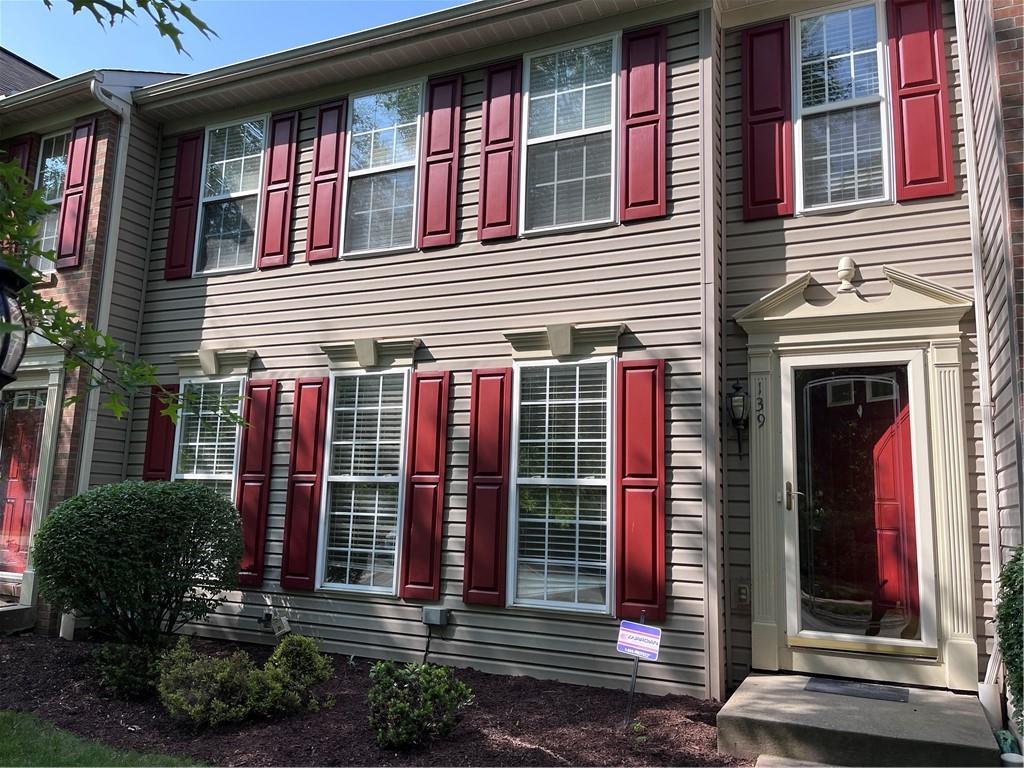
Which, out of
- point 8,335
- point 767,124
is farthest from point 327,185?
point 8,335

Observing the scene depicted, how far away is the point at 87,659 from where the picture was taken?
20.7 feet

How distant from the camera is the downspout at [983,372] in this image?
15.2ft

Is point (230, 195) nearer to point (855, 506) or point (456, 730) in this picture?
point (456, 730)

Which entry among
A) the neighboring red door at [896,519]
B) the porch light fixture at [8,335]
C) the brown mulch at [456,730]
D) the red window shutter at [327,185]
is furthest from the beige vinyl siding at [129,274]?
the neighboring red door at [896,519]

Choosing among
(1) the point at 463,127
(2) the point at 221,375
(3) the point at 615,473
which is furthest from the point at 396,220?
(3) the point at 615,473

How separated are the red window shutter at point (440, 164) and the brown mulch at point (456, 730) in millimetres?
3578

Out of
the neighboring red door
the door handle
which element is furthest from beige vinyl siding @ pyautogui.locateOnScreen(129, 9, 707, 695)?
the neighboring red door

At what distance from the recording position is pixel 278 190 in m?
7.57

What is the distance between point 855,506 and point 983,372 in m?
1.17

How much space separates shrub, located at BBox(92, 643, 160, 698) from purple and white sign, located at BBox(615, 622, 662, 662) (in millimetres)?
3129

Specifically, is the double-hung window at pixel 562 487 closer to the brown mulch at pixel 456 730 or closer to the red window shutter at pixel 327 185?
the brown mulch at pixel 456 730

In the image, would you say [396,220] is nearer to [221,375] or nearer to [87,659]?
[221,375]

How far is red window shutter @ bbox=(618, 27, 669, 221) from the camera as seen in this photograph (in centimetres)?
602

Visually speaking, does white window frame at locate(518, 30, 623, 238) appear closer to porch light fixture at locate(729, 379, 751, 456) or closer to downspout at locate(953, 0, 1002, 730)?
porch light fixture at locate(729, 379, 751, 456)
